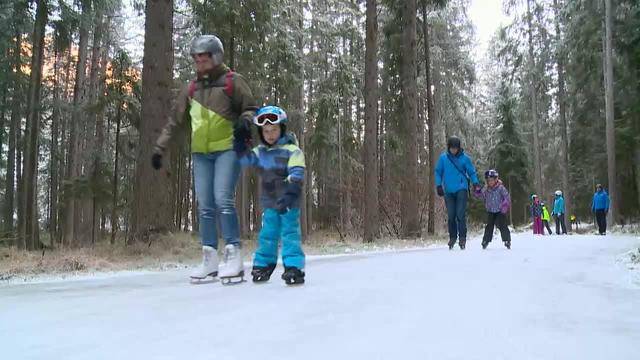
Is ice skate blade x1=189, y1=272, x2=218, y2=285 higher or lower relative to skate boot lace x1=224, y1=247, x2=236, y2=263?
lower

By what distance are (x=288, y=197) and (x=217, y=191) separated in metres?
0.82

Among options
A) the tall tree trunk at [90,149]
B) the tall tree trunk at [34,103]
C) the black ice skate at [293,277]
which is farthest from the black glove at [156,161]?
the tall tree trunk at [90,149]

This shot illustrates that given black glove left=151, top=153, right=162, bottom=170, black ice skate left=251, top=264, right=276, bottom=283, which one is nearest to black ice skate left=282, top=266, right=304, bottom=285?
black ice skate left=251, top=264, right=276, bottom=283

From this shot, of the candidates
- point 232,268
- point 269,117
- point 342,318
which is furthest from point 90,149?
point 342,318

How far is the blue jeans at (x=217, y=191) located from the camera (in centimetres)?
475

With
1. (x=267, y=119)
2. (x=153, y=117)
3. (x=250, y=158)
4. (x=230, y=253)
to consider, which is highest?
(x=153, y=117)

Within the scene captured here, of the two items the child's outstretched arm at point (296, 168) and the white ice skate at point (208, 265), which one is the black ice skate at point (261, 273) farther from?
the child's outstretched arm at point (296, 168)

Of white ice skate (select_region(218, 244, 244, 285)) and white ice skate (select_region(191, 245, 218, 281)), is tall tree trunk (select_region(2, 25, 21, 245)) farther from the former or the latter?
white ice skate (select_region(218, 244, 244, 285))

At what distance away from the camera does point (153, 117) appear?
8.72 m

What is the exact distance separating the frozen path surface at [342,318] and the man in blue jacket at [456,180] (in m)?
4.15

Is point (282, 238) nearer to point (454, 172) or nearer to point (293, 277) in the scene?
point (293, 277)

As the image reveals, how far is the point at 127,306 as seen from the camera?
11.5ft

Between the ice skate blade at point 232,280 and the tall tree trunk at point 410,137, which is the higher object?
the tall tree trunk at point 410,137

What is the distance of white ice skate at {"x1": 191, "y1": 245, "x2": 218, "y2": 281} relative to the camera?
4852 millimetres
